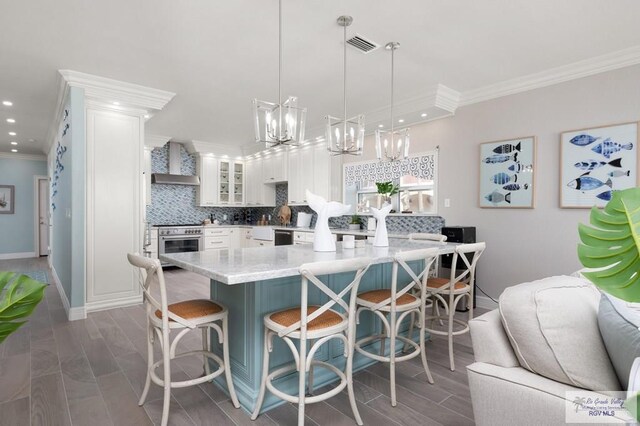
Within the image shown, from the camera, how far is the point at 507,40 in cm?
283

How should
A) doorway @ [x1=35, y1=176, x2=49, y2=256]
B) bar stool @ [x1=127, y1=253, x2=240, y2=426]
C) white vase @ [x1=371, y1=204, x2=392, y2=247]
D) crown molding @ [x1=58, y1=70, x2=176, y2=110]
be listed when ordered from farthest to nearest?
1. doorway @ [x1=35, y1=176, x2=49, y2=256]
2. crown molding @ [x1=58, y1=70, x2=176, y2=110]
3. white vase @ [x1=371, y1=204, x2=392, y2=247]
4. bar stool @ [x1=127, y1=253, x2=240, y2=426]

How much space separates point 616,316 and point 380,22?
7.69 ft

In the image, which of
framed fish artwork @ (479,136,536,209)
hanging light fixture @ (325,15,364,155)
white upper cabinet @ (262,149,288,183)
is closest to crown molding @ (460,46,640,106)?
framed fish artwork @ (479,136,536,209)

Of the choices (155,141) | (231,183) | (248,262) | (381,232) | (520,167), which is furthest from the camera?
(231,183)

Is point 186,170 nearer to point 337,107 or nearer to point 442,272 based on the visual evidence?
point 337,107

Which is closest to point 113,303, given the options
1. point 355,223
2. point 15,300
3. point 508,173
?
point 355,223

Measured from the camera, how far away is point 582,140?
3.27m

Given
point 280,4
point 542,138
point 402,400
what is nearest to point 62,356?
point 402,400

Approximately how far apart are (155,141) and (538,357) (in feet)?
22.2

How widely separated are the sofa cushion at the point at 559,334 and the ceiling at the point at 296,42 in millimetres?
2043

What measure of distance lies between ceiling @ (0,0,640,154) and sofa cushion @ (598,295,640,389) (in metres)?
2.14

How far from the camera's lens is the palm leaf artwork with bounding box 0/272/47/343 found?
63 cm

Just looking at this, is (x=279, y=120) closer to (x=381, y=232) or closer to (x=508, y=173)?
(x=381, y=232)

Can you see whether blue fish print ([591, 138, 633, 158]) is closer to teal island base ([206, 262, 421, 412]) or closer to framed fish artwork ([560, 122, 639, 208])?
framed fish artwork ([560, 122, 639, 208])
